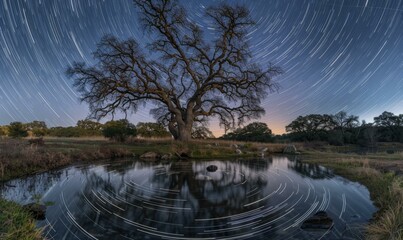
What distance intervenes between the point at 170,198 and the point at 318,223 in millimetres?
5118

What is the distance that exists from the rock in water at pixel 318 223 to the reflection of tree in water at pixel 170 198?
190 cm

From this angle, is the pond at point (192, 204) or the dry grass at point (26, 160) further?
the dry grass at point (26, 160)

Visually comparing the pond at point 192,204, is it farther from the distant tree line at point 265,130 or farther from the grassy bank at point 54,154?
the distant tree line at point 265,130

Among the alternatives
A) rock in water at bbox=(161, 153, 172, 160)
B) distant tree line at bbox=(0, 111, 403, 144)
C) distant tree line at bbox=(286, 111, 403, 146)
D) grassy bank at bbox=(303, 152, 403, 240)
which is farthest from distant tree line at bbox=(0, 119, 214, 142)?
distant tree line at bbox=(286, 111, 403, 146)

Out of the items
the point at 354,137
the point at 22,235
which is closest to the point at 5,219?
the point at 22,235

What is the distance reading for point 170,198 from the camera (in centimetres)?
899

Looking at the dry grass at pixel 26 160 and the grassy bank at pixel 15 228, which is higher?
the dry grass at pixel 26 160

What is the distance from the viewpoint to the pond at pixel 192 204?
598 cm

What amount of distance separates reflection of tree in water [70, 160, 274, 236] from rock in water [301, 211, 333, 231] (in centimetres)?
190

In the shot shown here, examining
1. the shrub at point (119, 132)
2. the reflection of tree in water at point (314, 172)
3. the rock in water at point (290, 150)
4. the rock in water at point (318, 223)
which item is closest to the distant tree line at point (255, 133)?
the rock in water at point (290, 150)

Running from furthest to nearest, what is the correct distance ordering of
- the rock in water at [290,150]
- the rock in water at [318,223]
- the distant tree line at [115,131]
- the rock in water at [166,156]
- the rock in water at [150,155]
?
the distant tree line at [115,131], the rock in water at [290,150], the rock in water at [150,155], the rock in water at [166,156], the rock in water at [318,223]

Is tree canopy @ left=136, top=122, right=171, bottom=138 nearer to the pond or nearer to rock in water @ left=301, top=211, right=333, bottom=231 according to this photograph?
the pond

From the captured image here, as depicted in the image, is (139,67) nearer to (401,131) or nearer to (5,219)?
(5,219)

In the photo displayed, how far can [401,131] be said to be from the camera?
7938 cm
